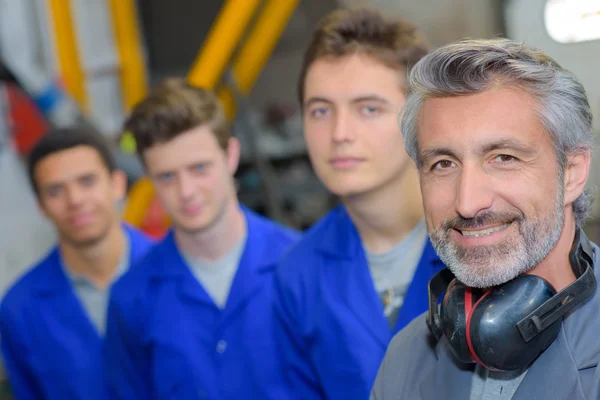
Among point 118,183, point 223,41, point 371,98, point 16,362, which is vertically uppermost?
point 371,98

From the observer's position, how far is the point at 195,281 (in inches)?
96.2

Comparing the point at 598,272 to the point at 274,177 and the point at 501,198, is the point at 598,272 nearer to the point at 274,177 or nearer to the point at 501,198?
the point at 501,198

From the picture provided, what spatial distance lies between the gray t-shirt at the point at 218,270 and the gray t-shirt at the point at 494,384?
1.24 metres

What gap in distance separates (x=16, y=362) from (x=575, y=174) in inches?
90.1

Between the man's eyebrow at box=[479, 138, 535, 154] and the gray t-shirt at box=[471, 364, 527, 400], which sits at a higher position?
the man's eyebrow at box=[479, 138, 535, 154]

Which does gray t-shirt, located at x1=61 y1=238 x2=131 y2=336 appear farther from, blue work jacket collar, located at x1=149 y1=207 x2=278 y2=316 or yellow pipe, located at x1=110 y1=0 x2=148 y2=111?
yellow pipe, located at x1=110 y1=0 x2=148 y2=111

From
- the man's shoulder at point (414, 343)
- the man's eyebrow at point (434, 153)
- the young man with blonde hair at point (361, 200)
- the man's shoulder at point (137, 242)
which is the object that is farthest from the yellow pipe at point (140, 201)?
the man's eyebrow at point (434, 153)

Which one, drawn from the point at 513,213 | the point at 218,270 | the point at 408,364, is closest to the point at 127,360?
the point at 218,270

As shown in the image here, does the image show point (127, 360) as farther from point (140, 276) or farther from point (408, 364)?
point (408, 364)

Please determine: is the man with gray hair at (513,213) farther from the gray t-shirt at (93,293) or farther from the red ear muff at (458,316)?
the gray t-shirt at (93,293)

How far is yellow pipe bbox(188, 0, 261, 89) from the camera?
3.25 metres

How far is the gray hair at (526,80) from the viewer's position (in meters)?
1.19

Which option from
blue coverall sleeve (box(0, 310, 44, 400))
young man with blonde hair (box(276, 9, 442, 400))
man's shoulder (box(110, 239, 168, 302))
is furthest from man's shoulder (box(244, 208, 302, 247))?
blue coverall sleeve (box(0, 310, 44, 400))

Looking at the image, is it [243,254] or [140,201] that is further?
[140,201]
